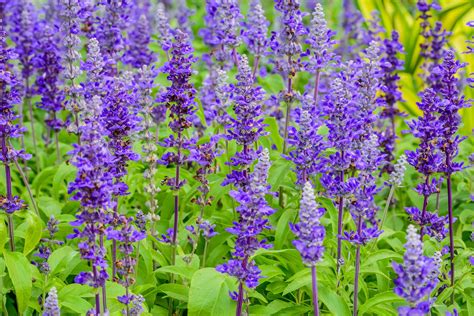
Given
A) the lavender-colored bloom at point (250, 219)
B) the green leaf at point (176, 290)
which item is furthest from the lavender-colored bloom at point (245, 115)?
the green leaf at point (176, 290)

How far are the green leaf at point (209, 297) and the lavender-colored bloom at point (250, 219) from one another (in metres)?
0.50

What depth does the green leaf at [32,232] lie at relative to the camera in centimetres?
550

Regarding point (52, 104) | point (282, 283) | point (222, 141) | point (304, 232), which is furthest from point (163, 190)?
point (304, 232)

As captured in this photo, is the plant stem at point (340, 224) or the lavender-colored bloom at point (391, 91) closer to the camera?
the plant stem at point (340, 224)

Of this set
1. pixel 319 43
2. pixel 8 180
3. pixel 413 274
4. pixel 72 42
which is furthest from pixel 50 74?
pixel 413 274

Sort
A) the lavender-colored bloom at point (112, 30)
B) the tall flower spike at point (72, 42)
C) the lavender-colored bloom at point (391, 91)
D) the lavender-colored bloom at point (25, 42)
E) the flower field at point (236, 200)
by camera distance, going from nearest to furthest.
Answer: the flower field at point (236, 200)
the tall flower spike at point (72, 42)
the lavender-colored bloom at point (112, 30)
the lavender-colored bloom at point (391, 91)
the lavender-colored bloom at point (25, 42)

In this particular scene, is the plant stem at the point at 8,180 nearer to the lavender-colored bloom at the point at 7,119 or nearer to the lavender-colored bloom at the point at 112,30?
the lavender-colored bloom at the point at 7,119

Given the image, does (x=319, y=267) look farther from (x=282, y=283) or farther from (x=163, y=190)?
(x=163, y=190)

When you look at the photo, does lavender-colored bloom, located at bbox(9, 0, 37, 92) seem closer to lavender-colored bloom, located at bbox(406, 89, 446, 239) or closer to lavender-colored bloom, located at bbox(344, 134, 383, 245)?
lavender-colored bloom, located at bbox(344, 134, 383, 245)

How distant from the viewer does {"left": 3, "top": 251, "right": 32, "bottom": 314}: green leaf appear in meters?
5.19

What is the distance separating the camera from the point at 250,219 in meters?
4.40

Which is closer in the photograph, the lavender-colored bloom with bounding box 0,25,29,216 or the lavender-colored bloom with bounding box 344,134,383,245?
the lavender-colored bloom with bounding box 344,134,383,245

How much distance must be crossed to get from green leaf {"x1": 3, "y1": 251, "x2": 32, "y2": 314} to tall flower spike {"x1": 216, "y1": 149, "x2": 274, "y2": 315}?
153cm

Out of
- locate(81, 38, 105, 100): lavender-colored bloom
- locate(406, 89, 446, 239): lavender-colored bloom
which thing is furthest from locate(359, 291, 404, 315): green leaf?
locate(81, 38, 105, 100): lavender-colored bloom
